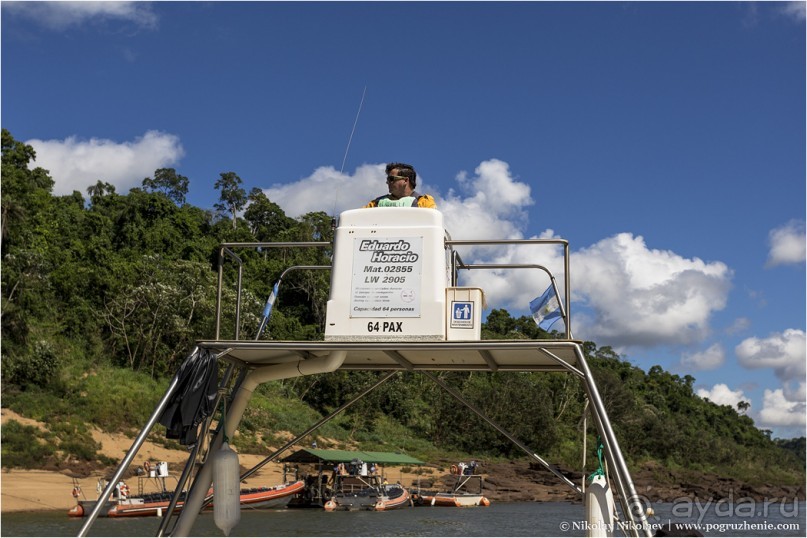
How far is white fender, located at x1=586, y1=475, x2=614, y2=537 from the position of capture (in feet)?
21.9

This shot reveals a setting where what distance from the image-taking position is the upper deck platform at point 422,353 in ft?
22.0

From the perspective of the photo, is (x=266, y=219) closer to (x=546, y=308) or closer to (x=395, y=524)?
(x=395, y=524)

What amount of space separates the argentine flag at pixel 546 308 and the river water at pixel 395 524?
20603 mm

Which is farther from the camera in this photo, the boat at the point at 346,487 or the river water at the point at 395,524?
the boat at the point at 346,487

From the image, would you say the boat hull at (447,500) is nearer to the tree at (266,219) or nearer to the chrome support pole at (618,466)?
the tree at (266,219)

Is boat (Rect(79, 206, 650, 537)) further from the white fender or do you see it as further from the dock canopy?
the dock canopy

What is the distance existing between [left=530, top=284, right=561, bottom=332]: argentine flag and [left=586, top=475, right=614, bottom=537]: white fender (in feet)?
4.46

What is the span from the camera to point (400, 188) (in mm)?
7594

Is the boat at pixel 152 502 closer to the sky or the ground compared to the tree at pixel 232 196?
closer to the ground

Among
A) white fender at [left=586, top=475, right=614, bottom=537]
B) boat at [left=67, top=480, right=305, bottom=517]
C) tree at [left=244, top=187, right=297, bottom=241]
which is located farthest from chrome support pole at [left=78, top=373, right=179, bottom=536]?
tree at [left=244, top=187, right=297, bottom=241]

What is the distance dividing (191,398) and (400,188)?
243 centimetres

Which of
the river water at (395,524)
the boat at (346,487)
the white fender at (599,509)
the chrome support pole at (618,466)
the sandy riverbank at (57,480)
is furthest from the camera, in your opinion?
the boat at (346,487)

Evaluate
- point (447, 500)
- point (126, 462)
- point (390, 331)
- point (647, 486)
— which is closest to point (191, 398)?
point (126, 462)

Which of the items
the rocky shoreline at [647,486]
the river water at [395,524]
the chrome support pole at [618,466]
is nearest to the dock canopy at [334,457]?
the river water at [395,524]
